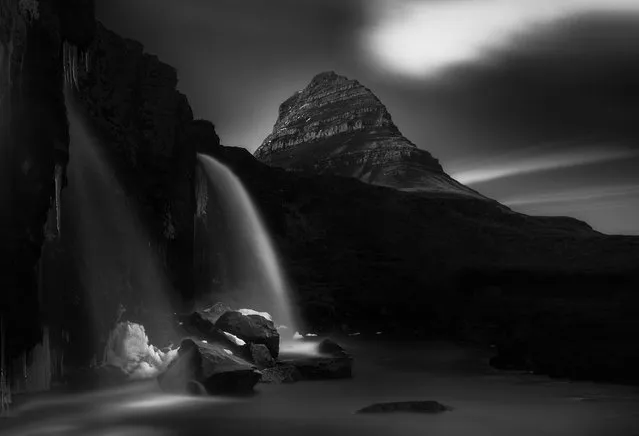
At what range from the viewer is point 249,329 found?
31.1 meters

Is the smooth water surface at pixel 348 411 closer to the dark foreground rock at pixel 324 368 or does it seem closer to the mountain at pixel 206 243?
Result: the dark foreground rock at pixel 324 368

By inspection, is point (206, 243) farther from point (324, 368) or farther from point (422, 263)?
point (422, 263)

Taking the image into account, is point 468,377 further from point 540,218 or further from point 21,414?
point 540,218

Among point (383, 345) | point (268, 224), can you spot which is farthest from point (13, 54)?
point (268, 224)

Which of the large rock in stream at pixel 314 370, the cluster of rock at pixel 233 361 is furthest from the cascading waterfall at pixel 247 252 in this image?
the large rock in stream at pixel 314 370

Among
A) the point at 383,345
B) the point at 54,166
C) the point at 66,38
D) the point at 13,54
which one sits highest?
the point at 66,38

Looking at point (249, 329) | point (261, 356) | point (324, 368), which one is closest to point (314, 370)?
point (324, 368)

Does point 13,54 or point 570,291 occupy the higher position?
point 13,54

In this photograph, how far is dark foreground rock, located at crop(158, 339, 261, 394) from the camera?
23141mm

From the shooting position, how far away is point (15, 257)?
1989 cm

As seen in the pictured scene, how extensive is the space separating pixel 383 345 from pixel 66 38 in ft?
123

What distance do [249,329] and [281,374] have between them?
4241 mm

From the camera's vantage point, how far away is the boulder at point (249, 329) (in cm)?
3053

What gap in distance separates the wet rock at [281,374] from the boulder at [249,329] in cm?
259
